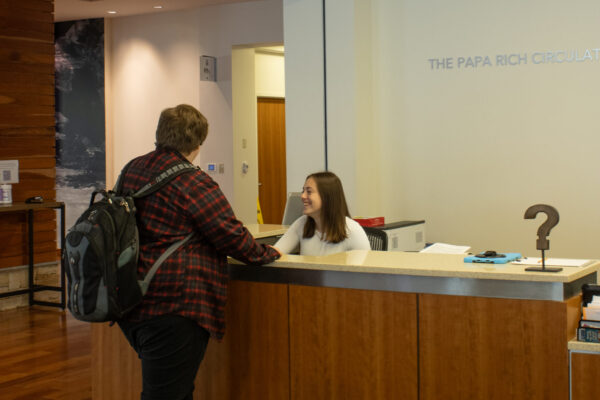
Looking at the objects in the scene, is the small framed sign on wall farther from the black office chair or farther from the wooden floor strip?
the black office chair

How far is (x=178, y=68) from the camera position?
11039mm

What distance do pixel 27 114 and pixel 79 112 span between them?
4353 millimetres

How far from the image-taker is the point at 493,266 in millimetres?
2953

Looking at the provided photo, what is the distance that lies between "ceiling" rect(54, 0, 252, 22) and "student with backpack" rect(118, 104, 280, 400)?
761cm

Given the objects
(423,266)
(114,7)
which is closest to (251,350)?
(423,266)

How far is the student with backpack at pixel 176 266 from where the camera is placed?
2861mm

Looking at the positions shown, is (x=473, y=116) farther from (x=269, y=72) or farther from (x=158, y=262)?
(x=269, y=72)

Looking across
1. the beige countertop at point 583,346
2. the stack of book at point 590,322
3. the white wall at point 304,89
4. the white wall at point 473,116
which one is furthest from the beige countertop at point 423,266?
the white wall at point 304,89

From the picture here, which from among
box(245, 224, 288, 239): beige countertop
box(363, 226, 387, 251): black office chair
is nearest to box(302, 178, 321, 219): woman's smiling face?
box(363, 226, 387, 251): black office chair

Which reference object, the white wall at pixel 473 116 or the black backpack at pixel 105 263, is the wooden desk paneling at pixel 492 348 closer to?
the black backpack at pixel 105 263

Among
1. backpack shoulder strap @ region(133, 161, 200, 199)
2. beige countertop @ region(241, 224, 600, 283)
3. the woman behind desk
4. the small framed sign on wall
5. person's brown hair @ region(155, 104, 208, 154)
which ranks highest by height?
the small framed sign on wall

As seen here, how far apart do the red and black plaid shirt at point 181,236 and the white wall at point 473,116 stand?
13.2 feet

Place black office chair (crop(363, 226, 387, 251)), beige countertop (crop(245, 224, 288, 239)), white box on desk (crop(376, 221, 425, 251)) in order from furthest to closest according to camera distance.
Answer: white box on desk (crop(376, 221, 425, 251)) < beige countertop (crop(245, 224, 288, 239)) < black office chair (crop(363, 226, 387, 251))

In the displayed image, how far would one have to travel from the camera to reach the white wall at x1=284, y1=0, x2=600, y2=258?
6.32 metres
